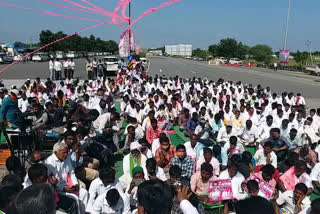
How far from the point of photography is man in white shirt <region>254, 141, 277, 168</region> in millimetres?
5488

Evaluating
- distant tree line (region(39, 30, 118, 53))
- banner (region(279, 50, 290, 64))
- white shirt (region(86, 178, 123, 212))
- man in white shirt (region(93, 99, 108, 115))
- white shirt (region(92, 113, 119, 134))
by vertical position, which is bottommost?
white shirt (region(86, 178, 123, 212))

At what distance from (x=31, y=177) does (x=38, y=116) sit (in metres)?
3.72

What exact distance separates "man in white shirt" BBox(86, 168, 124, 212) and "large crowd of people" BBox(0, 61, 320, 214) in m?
0.01

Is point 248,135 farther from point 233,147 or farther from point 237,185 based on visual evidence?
point 237,185

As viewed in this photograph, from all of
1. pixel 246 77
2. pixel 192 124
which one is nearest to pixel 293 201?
pixel 192 124

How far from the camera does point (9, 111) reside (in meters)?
6.11

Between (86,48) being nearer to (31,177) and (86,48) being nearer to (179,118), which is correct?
(179,118)

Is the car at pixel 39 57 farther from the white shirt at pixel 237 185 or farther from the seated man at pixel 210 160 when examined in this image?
the white shirt at pixel 237 185

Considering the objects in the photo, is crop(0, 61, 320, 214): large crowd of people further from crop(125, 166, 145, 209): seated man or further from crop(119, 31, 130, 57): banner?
crop(119, 31, 130, 57): banner

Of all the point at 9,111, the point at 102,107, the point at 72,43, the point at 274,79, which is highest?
the point at 72,43

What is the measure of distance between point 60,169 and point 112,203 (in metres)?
0.92

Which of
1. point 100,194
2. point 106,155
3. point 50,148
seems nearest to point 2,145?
point 50,148

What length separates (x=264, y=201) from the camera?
1713mm

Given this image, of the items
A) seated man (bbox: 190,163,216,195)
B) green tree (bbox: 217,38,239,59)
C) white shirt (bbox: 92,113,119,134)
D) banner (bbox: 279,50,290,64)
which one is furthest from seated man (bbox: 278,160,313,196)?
green tree (bbox: 217,38,239,59)
